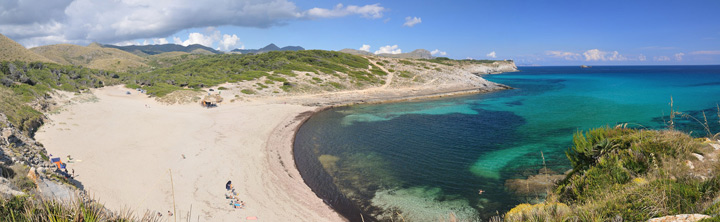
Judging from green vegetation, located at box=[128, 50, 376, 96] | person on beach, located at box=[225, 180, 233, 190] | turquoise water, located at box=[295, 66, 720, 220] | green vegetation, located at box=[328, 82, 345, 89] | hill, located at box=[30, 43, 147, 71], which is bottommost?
turquoise water, located at box=[295, 66, 720, 220]

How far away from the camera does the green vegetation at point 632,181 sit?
15.9 ft

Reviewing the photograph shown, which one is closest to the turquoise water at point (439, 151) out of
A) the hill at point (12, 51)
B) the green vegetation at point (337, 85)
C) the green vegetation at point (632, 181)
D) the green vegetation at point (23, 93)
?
the green vegetation at point (632, 181)

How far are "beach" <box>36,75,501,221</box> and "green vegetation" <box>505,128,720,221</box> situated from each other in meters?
7.93

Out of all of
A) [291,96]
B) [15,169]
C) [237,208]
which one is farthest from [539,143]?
[291,96]

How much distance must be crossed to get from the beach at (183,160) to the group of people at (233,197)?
0.66 feet

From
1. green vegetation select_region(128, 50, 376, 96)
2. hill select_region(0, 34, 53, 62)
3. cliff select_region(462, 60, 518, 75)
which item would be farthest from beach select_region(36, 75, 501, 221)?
cliff select_region(462, 60, 518, 75)

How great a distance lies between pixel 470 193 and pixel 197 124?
2336cm

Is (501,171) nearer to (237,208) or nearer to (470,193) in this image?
(470,193)

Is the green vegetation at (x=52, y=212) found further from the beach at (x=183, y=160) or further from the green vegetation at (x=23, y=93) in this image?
the green vegetation at (x=23, y=93)

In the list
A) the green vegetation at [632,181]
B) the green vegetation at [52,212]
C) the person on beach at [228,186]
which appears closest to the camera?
the green vegetation at [52,212]

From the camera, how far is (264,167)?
18.0m

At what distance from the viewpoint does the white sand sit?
42.8 ft

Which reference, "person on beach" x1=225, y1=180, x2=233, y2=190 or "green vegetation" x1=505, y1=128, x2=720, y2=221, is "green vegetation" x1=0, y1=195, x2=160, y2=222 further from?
"person on beach" x1=225, y1=180, x2=233, y2=190

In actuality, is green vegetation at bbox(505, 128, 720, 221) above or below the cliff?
below
